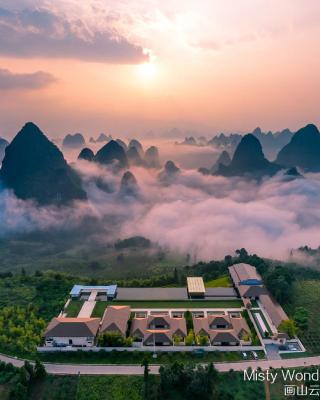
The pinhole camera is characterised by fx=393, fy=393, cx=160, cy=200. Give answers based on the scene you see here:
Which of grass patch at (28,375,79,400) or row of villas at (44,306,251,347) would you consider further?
row of villas at (44,306,251,347)

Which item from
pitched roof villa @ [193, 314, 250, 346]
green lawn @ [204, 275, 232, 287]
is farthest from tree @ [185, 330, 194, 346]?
green lawn @ [204, 275, 232, 287]

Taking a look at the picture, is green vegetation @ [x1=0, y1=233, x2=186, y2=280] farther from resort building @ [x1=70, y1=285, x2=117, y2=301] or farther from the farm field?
the farm field

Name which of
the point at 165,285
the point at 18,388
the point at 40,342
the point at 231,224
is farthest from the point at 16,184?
the point at 18,388

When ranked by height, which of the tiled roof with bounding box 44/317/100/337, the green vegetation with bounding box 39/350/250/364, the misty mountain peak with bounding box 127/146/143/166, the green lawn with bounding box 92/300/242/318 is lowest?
the green vegetation with bounding box 39/350/250/364

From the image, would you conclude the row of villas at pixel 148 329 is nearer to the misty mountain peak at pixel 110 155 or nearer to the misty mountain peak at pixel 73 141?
the misty mountain peak at pixel 110 155

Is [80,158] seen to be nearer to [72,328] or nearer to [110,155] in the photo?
[110,155]

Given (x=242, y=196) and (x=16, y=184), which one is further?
(x=242, y=196)

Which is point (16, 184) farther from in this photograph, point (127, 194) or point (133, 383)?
point (133, 383)

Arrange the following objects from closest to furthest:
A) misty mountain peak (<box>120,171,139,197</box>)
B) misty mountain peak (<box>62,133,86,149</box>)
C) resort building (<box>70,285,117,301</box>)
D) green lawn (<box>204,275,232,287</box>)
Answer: resort building (<box>70,285,117,301</box>) < green lawn (<box>204,275,232,287</box>) < misty mountain peak (<box>120,171,139,197</box>) < misty mountain peak (<box>62,133,86,149</box>)
